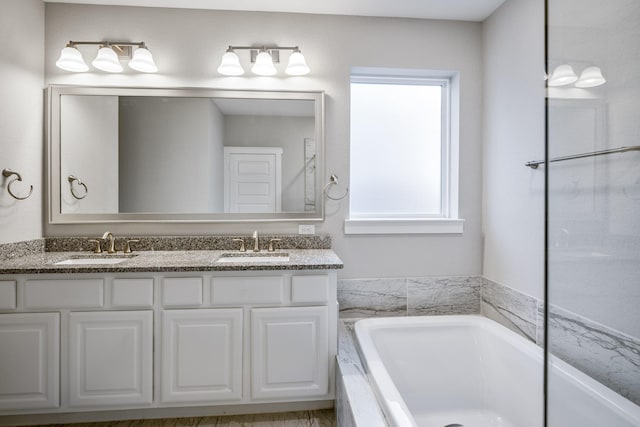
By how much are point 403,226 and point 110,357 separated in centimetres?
186

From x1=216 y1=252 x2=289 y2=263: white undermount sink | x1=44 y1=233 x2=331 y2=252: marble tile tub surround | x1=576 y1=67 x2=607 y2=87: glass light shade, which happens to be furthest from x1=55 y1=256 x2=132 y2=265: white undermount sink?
x1=576 y1=67 x2=607 y2=87: glass light shade

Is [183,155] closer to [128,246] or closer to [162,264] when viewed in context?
[128,246]

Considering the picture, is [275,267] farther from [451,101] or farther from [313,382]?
[451,101]

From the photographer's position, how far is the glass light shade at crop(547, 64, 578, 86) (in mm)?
850

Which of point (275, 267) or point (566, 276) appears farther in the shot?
point (275, 267)

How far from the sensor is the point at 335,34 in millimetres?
2348

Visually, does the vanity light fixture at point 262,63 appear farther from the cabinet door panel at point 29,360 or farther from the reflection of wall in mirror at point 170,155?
the cabinet door panel at point 29,360

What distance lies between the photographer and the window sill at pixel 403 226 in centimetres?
237

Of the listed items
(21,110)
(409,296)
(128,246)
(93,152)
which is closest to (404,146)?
(409,296)

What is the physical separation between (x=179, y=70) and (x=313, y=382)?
2.08m

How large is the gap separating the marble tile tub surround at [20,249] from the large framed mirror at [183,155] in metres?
0.18

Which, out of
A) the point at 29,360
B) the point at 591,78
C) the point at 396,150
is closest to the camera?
the point at 591,78

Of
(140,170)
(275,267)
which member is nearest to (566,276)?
(275,267)

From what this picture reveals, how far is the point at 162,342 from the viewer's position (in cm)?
181
